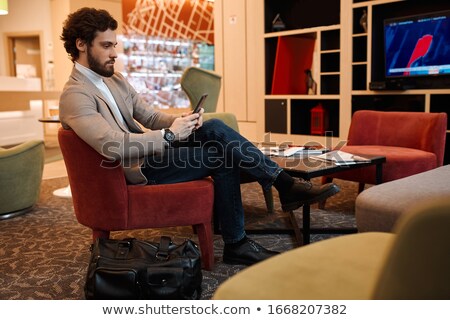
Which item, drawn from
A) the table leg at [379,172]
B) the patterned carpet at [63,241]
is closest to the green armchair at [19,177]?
the patterned carpet at [63,241]

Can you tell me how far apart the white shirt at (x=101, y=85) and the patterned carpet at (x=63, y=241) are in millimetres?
769

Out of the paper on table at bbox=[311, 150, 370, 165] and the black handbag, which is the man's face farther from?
the paper on table at bbox=[311, 150, 370, 165]

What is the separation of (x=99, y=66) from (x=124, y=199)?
0.64m

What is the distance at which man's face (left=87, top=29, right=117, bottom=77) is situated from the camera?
2314 millimetres

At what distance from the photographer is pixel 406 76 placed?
5004 millimetres

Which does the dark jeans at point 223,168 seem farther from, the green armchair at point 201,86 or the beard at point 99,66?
the green armchair at point 201,86

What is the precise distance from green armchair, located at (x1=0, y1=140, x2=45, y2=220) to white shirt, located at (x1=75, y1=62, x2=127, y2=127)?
1.29 m

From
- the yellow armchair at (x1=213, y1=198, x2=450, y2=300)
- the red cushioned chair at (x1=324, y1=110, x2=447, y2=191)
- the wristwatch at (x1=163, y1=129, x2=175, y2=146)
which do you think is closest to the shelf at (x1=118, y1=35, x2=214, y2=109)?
the red cushioned chair at (x1=324, y1=110, x2=447, y2=191)

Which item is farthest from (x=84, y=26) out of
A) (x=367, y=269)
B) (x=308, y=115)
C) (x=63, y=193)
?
(x=308, y=115)

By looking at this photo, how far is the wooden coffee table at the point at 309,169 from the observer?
8.03ft

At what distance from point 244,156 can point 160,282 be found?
0.71m
